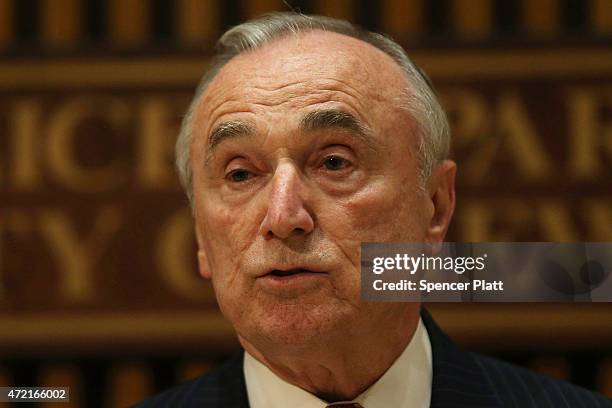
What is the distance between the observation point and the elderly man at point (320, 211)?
112 cm

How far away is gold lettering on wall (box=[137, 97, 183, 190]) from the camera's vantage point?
1381 mm

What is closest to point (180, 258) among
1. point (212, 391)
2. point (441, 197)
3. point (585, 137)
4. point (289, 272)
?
point (212, 391)

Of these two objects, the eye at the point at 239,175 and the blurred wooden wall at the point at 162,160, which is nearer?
the eye at the point at 239,175

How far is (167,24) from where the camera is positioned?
1.40 metres

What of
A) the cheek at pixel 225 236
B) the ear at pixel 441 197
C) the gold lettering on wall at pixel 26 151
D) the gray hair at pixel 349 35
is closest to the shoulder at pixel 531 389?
the ear at pixel 441 197

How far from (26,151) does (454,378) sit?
2.52ft

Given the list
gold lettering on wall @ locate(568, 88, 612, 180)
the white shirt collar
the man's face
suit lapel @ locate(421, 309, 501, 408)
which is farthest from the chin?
gold lettering on wall @ locate(568, 88, 612, 180)

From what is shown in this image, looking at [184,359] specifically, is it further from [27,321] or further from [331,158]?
[331,158]

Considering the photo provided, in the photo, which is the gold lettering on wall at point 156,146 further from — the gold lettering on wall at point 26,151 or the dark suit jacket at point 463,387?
the dark suit jacket at point 463,387

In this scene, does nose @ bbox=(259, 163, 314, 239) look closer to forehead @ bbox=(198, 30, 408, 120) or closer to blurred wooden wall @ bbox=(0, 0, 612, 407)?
forehead @ bbox=(198, 30, 408, 120)

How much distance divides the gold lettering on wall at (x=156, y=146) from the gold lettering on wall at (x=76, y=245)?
8 cm

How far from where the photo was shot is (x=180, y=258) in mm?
1383

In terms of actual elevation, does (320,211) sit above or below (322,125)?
below

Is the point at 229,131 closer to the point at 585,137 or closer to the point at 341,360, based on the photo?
the point at 341,360
